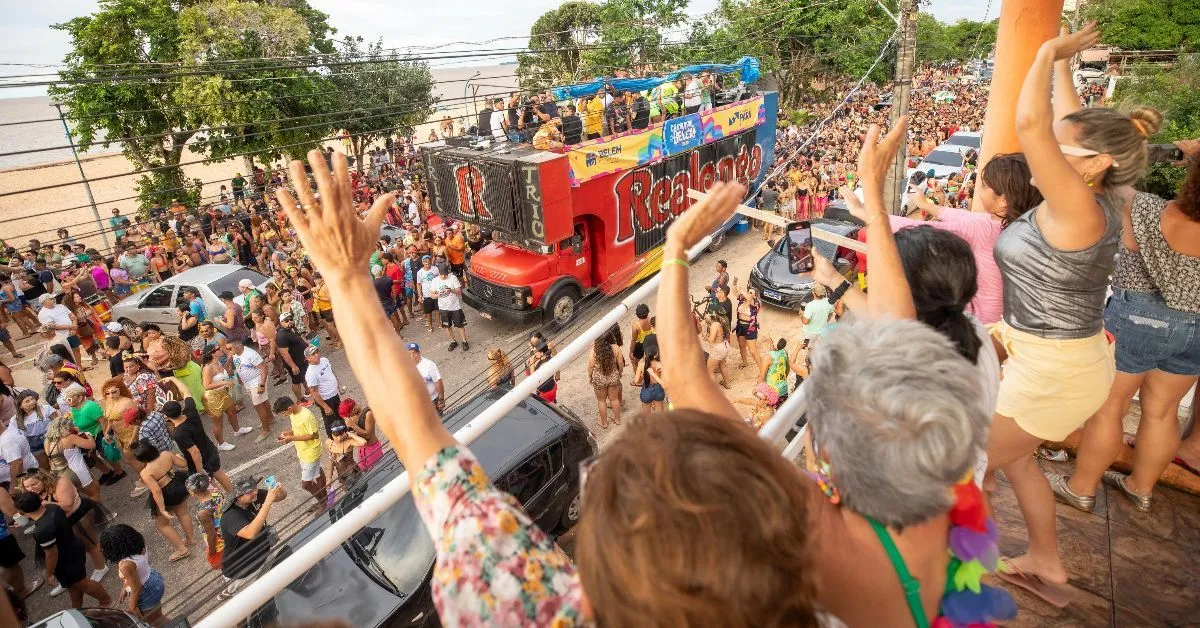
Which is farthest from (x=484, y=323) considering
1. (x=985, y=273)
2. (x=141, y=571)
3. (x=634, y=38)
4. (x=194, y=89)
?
(x=634, y=38)

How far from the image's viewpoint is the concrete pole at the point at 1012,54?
11.6 ft

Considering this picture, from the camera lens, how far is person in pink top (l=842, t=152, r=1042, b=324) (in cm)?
223

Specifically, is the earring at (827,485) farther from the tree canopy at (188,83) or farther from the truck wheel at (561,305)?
the tree canopy at (188,83)

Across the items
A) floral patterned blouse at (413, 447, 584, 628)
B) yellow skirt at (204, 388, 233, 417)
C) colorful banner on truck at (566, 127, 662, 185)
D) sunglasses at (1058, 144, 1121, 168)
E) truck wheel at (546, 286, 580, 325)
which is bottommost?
truck wheel at (546, 286, 580, 325)

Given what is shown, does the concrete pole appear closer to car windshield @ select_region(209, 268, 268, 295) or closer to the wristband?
the wristband

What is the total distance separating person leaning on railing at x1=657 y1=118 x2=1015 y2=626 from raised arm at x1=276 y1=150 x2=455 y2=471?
0.55 meters

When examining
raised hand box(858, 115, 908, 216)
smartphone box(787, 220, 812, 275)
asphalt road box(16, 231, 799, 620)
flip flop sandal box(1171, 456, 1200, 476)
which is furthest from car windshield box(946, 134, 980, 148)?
raised hand box(858, 115, 908, 216)

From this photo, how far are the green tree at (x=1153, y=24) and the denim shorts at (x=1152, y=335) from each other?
3220 cm

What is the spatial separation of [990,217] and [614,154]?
30.3 ft

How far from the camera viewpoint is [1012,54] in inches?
144

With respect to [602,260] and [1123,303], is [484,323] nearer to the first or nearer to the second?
[602,260]

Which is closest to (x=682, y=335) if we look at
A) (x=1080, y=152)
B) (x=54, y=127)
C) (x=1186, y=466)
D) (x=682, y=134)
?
(x=1080, y=152)

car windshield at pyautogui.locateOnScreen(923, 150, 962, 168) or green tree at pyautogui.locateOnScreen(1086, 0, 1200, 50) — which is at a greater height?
green tree at pyautogui.locateOnScreen(1086, 0, 1200, 50)

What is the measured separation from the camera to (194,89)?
16.6 metres
